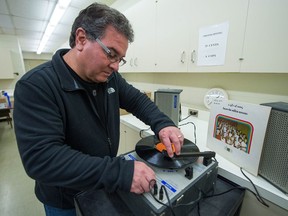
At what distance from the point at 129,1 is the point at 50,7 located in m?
1.43

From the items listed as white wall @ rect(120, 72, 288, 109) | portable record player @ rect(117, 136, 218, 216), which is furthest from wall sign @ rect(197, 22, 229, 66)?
portable record player @ rect(117, 136, 218, 216)

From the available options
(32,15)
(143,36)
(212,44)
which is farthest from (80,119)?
(32,15)

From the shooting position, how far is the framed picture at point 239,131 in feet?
2.08

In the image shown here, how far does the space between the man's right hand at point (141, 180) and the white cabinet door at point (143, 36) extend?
4.13ft

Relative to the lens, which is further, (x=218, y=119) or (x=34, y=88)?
(x=218, y=119)

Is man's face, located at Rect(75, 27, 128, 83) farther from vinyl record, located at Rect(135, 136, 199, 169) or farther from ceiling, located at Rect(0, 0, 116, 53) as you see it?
ceiling, located at Rect(0, 0, 116, 53)

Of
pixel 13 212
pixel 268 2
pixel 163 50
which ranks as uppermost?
pixel 268 2

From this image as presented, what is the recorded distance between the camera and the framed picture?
0.63m

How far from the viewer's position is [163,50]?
57.2 inches

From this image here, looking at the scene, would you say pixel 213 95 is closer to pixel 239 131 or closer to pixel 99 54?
pixel 239 131

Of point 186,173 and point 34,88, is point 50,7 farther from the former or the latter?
point 186,173

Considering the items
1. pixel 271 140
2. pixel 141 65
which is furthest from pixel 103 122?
pixel 141 65

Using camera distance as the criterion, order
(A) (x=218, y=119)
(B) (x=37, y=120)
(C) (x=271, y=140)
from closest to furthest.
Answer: (B) (x=37, y=120)
(C) (x=271, y=140)
(A) (x=218, y=119)

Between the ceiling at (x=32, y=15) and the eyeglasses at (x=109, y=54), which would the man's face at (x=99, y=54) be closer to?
the eyeglasses at (x=109, y=54)
